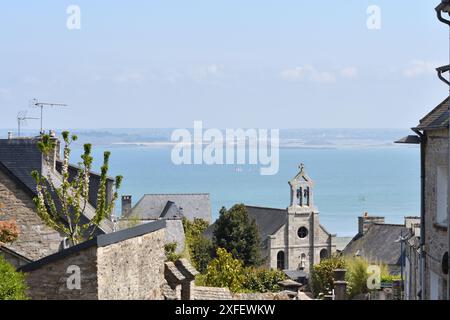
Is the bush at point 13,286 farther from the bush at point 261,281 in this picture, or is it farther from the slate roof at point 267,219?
the slate roof at point 267,219

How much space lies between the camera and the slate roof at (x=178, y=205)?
115688 millimetres

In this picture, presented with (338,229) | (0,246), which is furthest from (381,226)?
(0,246)

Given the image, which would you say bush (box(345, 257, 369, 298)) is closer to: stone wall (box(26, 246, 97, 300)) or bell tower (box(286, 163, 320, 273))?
stone wall (box(26, 246, 97, 300))

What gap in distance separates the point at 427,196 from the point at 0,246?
35.8 ft

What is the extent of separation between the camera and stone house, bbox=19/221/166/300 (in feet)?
52.0

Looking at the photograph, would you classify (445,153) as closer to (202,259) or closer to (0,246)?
(0,246)

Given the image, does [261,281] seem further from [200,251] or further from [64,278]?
[64,278]

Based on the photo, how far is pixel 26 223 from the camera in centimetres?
3156

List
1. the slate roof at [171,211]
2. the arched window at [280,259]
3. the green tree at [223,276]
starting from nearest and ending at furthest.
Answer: the green tree at [223,276], the arched window at [280,259], the slate roof at [171,211]

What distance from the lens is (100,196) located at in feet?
85.4

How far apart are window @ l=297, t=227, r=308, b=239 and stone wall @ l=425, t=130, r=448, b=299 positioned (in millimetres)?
88353

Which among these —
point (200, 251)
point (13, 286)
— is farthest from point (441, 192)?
point (200, 251)

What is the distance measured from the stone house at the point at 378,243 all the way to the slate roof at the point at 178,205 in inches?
1408

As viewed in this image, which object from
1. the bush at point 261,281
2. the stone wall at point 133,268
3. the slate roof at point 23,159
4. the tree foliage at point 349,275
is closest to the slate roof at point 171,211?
the bush at point 261,281
